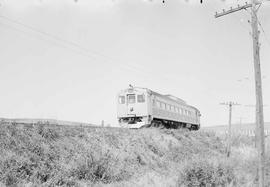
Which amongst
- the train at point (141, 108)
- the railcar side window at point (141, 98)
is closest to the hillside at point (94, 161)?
the train at point (141, 108)

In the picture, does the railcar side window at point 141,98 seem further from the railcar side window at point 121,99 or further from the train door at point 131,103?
the railcar side window at point 121,99

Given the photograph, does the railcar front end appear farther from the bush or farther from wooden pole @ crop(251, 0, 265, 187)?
wooden pole @ crop(251, 0, 265, 187)

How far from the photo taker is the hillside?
479 inches

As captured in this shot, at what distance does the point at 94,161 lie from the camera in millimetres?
14875

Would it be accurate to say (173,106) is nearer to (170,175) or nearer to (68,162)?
(170,175)

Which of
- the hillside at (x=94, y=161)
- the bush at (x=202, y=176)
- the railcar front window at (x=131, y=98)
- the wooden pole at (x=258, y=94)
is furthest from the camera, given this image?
the railcar front window at (x=131, y=98)

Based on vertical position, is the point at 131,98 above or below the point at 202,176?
above

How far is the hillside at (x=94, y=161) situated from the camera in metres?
12.2

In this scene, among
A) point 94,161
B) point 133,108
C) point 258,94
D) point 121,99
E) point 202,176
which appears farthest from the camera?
point 121,99

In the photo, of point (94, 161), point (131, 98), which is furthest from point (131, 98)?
point (94, 161)

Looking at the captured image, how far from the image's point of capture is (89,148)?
54.4 feet

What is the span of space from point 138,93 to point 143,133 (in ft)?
15.8

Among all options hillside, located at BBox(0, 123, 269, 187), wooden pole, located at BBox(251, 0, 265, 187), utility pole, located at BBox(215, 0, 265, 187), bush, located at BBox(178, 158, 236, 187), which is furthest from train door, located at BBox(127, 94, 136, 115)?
wooden pole, located at BBox(251, 0, 265, 187)

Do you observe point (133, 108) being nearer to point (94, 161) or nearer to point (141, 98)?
point (141, 98)
